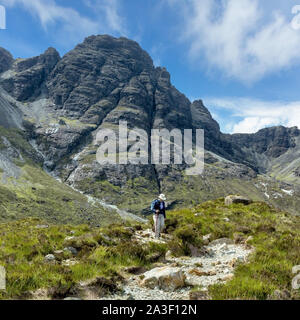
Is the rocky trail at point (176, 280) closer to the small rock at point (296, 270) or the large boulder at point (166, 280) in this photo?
the large boulder at point (166, 280)

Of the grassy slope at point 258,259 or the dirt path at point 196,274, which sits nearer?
the grassy slope at point 258,259

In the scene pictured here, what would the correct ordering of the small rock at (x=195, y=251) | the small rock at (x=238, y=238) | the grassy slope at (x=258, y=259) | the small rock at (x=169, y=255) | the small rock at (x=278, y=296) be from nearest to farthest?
the small rock at (x=278, y=296)
the grassy slope at (x=258, y=259)
the small rock at (x=169, y=255)
the small rock at (x=195, y=251)
the small rock at (x=238, y=238)

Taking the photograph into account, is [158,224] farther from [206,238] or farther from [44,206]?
[44,206]

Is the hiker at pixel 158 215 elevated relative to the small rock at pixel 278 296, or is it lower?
elevated

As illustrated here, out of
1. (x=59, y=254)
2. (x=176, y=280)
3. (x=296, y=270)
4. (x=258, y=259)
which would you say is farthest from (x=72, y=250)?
(x=296, y=270)

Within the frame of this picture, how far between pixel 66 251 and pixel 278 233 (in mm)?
12194

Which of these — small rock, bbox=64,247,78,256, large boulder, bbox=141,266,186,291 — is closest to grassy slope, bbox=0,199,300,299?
small rock, bbox=64,247,78,256

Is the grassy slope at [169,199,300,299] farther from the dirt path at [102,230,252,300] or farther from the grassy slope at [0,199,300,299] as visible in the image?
the dirt path at [102,230,252,300]

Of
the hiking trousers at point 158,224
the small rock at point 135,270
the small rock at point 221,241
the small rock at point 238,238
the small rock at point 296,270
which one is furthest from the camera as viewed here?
the hiking trousers at point 158,224

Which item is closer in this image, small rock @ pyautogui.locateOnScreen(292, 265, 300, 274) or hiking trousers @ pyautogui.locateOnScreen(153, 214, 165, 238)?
small rock @ pyautogui.locateOnScreen(292, 265, 300, 274)

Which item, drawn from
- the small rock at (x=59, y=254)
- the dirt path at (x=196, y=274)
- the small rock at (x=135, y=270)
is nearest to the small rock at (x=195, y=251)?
the dirt path at (x=196, y=274)

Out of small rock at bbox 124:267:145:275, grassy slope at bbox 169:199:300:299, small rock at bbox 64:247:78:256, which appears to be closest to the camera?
grassy slope at bbox 169:199:300:299
